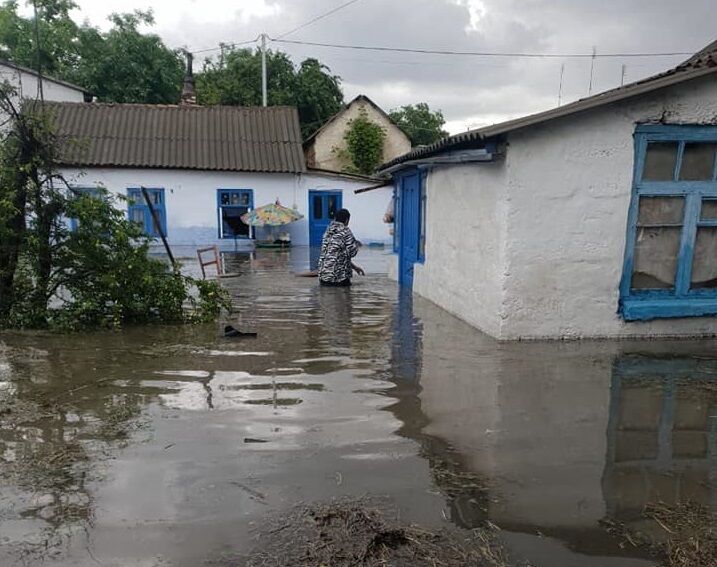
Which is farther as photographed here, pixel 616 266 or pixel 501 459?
pixel 616 266

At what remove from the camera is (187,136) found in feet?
74.2

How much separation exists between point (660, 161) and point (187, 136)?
18803mm

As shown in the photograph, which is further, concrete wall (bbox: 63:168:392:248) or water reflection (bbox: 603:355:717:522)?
concrete wall (bbox: 63:168:392:248)

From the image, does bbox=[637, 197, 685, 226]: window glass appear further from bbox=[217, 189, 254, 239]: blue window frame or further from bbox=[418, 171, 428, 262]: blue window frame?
bbox=[217, 189, 254, 239]: blue window frame

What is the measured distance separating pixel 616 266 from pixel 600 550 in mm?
4842

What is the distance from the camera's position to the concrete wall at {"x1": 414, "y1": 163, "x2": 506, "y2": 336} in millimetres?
7355

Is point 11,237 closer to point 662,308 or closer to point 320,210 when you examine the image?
point 662,308

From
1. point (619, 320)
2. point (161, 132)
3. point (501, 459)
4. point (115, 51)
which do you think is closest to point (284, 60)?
point (115, 51)

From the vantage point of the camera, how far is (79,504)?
3387 mm

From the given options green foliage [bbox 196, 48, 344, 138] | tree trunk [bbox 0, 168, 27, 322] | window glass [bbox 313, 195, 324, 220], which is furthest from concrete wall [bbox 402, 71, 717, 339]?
green foliage [bbox 196, 48, 344, 138]

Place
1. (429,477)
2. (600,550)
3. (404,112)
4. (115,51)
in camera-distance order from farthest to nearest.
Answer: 1. (404,112)
2. (115,51)
3. (429,477)
4. (600,550)

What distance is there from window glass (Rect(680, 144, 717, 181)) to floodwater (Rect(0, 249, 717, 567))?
6.46 ft

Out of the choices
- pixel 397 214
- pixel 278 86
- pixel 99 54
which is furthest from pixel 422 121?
pixel 397 214

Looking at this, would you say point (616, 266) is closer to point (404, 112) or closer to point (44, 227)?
point (44, 227)
